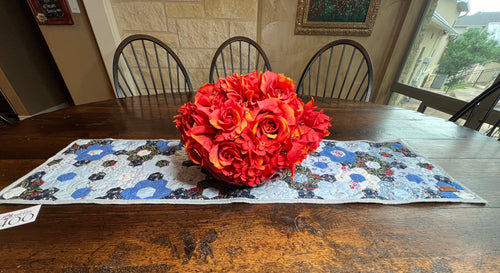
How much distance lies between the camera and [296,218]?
0.41 m

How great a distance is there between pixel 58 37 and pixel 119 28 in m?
0.56

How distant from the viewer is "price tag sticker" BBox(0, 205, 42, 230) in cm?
38

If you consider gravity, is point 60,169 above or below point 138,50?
below

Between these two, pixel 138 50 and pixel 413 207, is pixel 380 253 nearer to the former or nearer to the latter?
pixel 413 207

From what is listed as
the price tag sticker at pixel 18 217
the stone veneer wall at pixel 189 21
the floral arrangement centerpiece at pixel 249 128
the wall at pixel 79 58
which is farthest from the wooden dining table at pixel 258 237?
the wall at pixel 79 58

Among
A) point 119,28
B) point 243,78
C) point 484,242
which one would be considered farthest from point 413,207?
point 119,28

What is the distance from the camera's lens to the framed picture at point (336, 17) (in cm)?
161

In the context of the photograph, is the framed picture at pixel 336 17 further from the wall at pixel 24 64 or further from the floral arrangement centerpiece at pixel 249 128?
the wall at pixel 24 64

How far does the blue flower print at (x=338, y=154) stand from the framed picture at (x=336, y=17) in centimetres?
150

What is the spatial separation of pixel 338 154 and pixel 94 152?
839 millimetres

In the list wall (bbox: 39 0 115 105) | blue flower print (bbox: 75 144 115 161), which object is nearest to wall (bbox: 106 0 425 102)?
wall (bbox: 39 0 115 105)

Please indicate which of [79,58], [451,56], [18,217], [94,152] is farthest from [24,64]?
[451,56]

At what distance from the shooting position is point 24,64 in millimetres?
2107

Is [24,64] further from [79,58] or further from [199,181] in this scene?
[199,181]
